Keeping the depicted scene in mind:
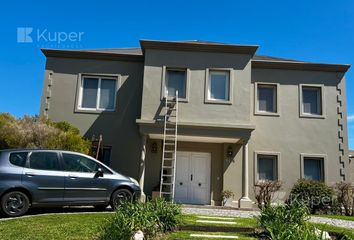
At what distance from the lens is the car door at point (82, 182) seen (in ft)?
30.1

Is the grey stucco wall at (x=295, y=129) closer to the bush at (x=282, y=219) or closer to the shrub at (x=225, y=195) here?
the shrub at (x=225, y=195)

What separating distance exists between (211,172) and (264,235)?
27.4ft

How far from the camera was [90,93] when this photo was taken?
15375 millimetres

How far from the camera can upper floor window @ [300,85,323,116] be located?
1556cm

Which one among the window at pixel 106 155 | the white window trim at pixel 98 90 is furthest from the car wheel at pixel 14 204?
the white window trim at pixel 98 90

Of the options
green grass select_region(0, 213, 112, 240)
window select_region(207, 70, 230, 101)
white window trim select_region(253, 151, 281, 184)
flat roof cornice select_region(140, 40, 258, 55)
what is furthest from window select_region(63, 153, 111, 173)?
white window trim select_region(253, 151, 281, 184)

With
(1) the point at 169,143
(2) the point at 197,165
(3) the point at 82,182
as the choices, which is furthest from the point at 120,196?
(2) the point at 197,165

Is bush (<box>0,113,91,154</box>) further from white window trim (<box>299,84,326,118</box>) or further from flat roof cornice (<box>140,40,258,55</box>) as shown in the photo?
white window trim (<box>299,84,326,118</box>)

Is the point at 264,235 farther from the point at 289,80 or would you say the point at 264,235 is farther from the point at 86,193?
the point at 289,80

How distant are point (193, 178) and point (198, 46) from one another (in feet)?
18.7

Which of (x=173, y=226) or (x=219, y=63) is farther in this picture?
(x=219, y=63)

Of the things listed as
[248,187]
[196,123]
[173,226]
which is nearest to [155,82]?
[196,123]

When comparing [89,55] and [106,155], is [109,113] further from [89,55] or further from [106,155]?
[89,55]

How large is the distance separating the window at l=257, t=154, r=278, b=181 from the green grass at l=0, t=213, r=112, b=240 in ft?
28.8
